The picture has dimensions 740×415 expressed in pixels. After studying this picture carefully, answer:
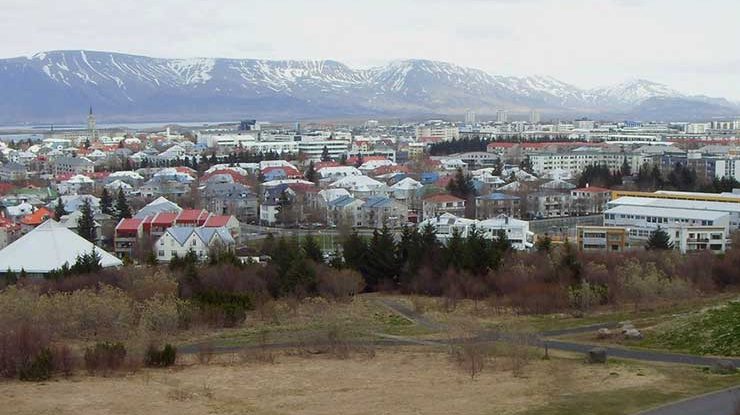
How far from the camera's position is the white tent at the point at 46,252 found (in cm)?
2153

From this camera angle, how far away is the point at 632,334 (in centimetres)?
1378

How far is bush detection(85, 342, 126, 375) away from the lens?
1190 cm

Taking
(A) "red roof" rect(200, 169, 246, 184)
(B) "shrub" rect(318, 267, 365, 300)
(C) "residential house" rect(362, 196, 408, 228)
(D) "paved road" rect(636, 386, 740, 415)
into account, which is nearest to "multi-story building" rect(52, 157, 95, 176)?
(A) "red roof" rect(200, 169, 246, 184)

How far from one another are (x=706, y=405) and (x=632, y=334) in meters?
4.29

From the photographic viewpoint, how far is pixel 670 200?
1172 inches

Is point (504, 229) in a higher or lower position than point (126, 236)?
higher

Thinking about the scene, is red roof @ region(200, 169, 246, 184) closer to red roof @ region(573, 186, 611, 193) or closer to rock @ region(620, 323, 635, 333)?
red roof @ region(573, 186, 611, 193)

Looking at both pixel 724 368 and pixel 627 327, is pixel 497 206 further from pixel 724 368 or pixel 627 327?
pixel 724 368

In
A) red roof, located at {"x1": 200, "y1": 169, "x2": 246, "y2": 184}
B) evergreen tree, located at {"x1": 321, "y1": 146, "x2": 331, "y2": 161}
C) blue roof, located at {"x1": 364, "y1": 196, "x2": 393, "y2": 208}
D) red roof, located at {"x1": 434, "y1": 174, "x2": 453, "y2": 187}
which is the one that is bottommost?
blue roof, located at {"x1": 364, "y1": 196, "x2": 393, "y2": 208}

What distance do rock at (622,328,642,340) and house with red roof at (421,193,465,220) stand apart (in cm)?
2026

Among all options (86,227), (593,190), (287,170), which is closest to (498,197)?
(593,190)

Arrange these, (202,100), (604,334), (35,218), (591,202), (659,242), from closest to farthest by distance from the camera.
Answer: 1. (604,334)
2. (659,242)
3. (35,218)
4. (591,202)
5. (202,100)

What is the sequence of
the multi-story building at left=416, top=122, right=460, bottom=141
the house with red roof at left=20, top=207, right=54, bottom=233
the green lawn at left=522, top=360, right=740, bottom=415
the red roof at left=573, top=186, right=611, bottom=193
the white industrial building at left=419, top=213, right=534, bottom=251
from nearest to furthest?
the green lawn at left=522, top=360, right=740, bottom=415 → the white industrial building at left=419, top=213, right=534, bottom=251 → the house with red roof at left=20, top=207, right=54, bottom=233 → the red roof at left=573, top=186, right=611, bottom=193 → the multi-story building at left=416, top=122, right=460, bottom=141

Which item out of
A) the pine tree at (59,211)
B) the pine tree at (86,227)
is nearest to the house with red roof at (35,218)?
the pine tree at (59,211)
